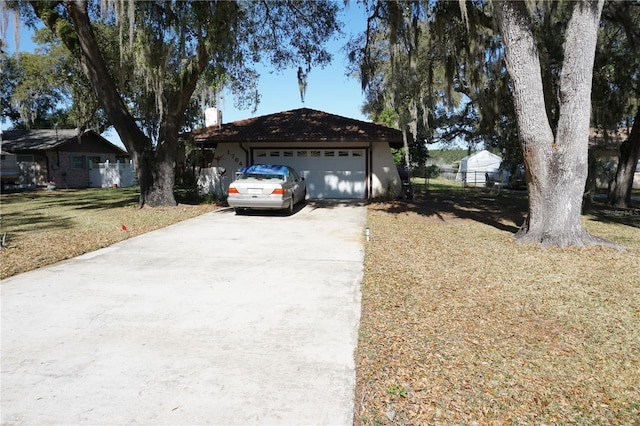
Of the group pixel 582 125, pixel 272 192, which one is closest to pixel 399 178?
pixel 272 192

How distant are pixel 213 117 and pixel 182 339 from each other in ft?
54.4

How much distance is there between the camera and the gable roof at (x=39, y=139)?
25.8 meters

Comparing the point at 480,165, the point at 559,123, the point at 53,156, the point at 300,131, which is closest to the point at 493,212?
the point at 559,123

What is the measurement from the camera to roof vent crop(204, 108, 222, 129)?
18.7 metres

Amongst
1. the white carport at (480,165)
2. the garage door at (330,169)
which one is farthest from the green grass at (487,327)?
the white carport at (480,165)

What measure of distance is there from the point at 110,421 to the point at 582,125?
8.95m

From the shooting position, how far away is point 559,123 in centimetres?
801

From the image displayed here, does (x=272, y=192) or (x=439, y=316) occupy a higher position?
(x=272, y=192)

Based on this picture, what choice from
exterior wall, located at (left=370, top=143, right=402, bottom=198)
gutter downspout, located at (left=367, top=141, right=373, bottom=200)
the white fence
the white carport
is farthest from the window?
the white carport

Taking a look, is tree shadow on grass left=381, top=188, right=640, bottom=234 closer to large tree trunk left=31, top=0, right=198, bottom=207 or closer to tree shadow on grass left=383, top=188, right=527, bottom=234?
tree shadow on grass left=383, top=188, right=527, bottom=234

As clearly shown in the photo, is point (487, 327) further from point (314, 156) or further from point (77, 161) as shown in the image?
point (77, 161)

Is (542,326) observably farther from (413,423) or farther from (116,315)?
(116,315)

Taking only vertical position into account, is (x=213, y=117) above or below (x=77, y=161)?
above

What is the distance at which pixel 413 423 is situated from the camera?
2680 millimetres
